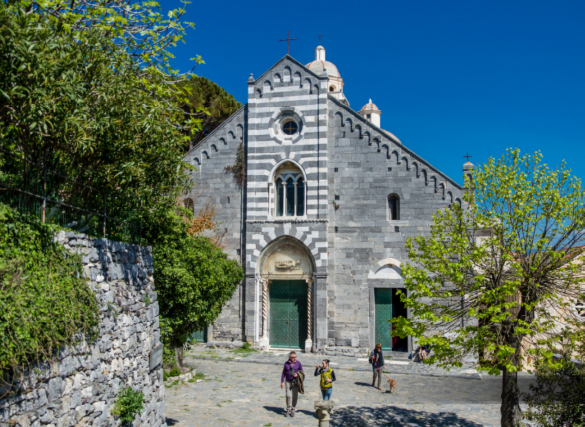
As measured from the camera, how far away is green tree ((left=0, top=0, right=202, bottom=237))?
8031 millimetres

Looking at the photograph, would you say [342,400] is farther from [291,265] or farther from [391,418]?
[291,265]

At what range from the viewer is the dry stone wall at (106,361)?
729cm

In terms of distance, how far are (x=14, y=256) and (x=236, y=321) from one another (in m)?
16.8

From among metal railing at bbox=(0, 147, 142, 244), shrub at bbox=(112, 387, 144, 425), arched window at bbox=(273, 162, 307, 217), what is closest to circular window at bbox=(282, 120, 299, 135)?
arched window at bbox=(273, 162, 307, 217)

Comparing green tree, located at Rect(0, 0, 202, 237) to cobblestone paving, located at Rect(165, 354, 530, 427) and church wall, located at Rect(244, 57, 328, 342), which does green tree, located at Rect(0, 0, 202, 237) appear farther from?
church wall, located at Rect(244, 57, 328, 342)

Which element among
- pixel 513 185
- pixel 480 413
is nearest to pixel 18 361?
pixel 513 185

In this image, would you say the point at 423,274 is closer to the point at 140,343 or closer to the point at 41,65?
the point at 140,343

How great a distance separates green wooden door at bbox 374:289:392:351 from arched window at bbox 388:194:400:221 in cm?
321

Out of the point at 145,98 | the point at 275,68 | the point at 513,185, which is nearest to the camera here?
the point at 145,98

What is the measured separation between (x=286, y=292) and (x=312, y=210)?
156 inches

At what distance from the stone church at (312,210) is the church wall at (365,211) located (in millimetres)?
44

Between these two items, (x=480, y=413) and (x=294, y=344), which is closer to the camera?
(x=480, y=413)

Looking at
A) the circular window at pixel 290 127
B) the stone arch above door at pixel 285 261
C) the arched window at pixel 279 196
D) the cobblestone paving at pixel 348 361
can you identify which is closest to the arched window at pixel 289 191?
the arched window at pixel 279 196

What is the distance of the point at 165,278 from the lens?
1420cm
